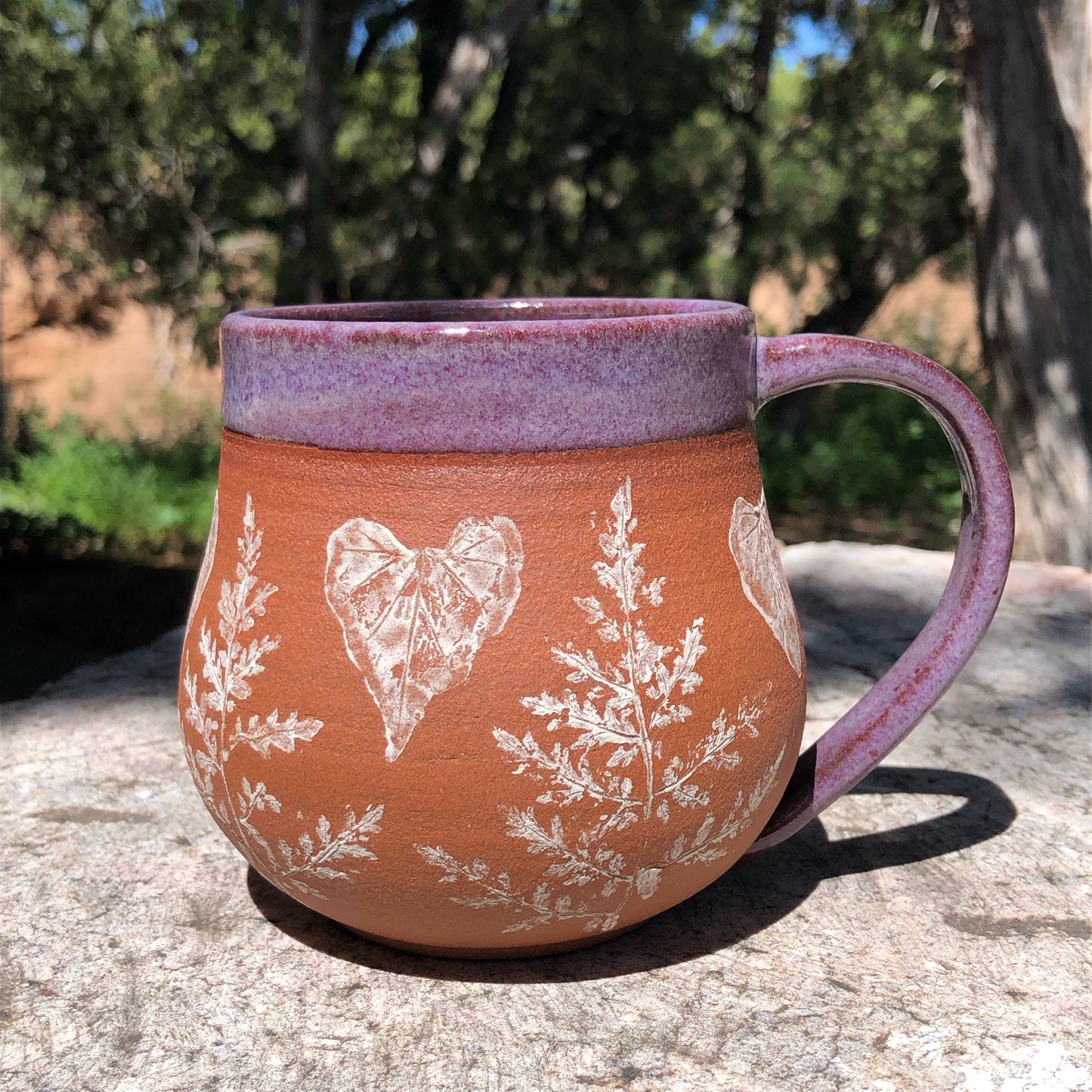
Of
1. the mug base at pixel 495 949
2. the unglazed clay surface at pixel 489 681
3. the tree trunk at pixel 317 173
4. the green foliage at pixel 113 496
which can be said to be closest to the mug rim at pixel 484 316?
the unglazed clay surface at pixel 489 681

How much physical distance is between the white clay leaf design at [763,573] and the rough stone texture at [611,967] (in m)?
0.33

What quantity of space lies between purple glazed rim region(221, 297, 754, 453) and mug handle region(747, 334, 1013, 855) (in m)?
0.11

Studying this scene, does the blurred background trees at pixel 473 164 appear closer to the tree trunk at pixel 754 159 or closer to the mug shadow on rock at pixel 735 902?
the tree trunk at pixel 754 159

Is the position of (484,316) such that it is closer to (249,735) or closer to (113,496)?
(249,735)

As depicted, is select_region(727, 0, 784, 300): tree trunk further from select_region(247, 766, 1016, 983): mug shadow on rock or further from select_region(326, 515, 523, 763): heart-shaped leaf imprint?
select_region(326, 515, 523, 763): heart-shaped leaf imprint

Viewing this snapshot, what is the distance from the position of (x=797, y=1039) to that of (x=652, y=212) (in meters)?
4.95

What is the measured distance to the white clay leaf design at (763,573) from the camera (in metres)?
1.18

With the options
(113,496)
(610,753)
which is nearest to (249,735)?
(610,753)

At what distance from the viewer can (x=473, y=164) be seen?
5906 mm

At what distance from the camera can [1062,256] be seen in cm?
304

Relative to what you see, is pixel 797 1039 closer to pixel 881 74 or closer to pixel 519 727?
pixel 519 727

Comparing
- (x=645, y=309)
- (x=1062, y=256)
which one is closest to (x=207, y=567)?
(x=645, y=309)

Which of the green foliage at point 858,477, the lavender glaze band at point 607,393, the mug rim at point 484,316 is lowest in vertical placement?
the green foliage at point 858,477

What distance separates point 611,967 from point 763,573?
428 millimetres
